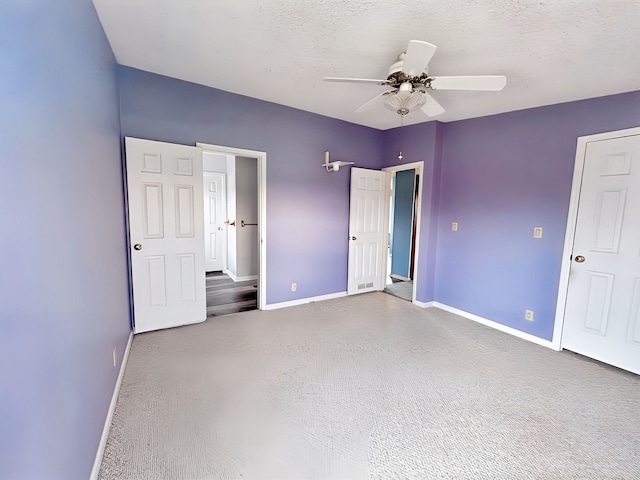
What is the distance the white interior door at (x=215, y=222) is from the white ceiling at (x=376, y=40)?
305 cm

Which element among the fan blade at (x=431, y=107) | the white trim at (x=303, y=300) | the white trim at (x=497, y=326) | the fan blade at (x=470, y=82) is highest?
the fan blade at (x=431, y=107)

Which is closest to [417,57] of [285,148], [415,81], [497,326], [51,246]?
[415,81]

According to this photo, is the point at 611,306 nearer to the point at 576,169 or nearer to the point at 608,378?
the point at 608,378

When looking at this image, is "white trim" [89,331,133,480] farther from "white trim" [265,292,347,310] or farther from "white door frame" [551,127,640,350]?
"white door frame" [551,127,640,350]

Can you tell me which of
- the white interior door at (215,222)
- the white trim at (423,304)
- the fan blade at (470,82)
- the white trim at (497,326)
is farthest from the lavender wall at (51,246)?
the white interior door at (215,222)

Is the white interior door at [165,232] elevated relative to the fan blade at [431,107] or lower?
lower

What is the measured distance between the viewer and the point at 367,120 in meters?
4.07

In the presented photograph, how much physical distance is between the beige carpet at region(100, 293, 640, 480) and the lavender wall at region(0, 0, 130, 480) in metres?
0.46

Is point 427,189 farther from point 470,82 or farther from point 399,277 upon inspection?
point 399,277

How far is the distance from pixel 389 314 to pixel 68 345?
3.27 meters

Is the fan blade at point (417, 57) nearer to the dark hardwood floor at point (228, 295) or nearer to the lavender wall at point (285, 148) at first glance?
the lavender wall at point (285, 148)

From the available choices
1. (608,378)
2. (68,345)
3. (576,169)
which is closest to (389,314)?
(608,378)

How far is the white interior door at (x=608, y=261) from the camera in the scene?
101 inches

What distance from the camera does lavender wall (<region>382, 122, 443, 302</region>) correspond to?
392 centimetres
